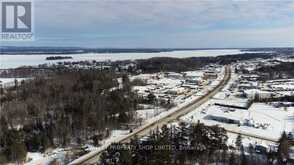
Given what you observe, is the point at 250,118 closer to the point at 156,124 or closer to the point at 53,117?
the point at 156,124

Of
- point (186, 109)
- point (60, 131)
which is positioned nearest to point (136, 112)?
point (186, 109)

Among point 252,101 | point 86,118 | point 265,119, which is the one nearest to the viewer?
point 86,118

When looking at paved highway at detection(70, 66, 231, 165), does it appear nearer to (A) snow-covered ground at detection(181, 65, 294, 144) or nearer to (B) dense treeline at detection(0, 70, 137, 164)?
(A) snow-covered ground at detection(181, 65, 294, 144)

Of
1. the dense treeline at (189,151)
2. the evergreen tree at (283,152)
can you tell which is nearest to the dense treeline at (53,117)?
the dense treeline at (189,151)

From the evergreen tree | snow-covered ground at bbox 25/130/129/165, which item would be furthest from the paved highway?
the evergreen tree

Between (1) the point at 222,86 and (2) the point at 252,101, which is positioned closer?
(2) the point at 252,101

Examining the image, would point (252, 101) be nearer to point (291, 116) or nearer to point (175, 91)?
point (291, 116)
